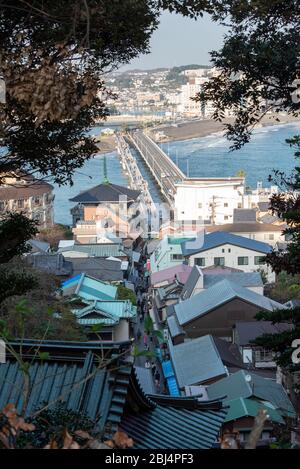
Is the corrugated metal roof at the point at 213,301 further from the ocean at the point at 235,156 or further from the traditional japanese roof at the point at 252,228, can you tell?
the ocean at the point at 235,156

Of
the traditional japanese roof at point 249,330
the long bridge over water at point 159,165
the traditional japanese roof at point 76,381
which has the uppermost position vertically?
the long bridge over water at point 159,165

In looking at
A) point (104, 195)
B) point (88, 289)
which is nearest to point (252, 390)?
point (88, 289)

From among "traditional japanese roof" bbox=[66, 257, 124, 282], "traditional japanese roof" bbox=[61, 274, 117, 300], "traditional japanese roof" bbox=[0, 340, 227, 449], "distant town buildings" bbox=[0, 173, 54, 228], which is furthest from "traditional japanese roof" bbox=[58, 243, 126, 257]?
"traditional japanese roof" bbox=[0, 340, 227, 449]

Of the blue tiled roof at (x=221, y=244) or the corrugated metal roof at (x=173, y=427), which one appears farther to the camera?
the blue tiled roof at (x=221, y=244)

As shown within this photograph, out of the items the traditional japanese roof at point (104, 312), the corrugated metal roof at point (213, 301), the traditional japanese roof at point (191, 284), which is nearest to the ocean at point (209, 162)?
the traditional japanese roof at point (191, 284)

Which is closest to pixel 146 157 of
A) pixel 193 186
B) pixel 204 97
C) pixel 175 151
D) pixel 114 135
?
pixel 175 151

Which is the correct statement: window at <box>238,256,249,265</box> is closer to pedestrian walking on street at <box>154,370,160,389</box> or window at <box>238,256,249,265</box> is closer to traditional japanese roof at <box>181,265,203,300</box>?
traditional japanese roof at <box>181,265,203,300</box>
